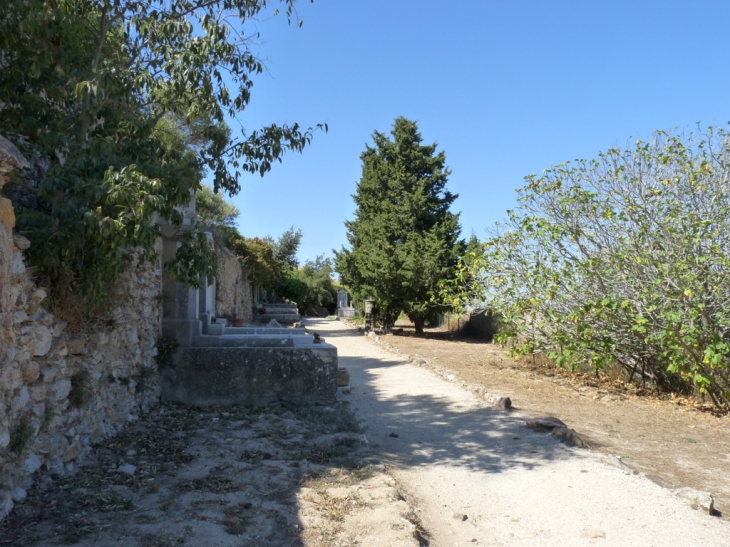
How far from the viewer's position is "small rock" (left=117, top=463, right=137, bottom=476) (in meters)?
4.36

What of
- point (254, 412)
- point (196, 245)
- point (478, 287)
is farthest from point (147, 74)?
point (478, 287)

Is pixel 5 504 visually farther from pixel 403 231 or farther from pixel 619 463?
pixel 403 231

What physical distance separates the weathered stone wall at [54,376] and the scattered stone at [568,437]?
4.42m

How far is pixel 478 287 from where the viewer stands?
11.9 meters

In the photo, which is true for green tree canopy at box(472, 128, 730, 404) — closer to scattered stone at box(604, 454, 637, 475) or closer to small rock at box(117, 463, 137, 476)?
scattered stone at box(604, 454, 637, 475)

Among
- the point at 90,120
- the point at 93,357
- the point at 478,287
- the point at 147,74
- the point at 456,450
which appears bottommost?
the point at 456,450

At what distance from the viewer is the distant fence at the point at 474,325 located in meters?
20.1

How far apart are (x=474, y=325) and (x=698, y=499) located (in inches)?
698

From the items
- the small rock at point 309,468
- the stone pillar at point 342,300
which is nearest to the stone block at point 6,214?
the small rock at point 309,468

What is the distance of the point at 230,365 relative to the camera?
7047 mm

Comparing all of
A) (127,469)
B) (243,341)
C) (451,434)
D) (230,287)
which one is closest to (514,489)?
(451,434)

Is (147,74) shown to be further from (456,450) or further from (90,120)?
(456,450)

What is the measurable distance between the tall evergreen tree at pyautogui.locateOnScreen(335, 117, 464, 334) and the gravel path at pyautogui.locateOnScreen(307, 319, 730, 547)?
1141 centimetres

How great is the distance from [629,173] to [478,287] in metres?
3.94
